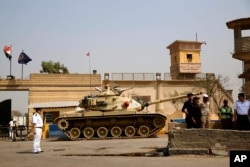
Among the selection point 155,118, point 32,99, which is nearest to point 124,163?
point 155,118

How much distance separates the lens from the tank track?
20.9m

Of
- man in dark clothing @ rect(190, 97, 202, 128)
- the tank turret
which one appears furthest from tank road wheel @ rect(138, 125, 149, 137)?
man in dark clothing @ rect(190, 97, 202, 128)

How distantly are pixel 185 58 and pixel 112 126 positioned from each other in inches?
1022

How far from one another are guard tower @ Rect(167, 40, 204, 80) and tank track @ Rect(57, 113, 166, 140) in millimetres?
22529

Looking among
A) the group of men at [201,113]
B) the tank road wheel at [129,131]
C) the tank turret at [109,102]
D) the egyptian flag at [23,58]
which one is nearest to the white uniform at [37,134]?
the group of men at [201,113]

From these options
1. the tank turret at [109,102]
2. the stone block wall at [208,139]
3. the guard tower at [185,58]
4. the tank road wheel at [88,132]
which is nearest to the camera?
the stone block wall at [208,139]

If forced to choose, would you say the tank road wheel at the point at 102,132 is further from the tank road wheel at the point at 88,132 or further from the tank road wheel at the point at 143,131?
the tank road wheel at the point at 143,131

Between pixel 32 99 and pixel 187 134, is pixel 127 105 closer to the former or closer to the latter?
pixel 187 134

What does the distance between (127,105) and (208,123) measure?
372 inches

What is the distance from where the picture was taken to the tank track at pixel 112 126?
2088 cm

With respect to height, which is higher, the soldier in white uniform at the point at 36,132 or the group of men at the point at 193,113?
the group of men at the point at 193,113

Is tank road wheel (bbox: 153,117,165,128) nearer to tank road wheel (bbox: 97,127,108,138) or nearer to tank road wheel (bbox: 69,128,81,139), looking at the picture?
tank road wheel (bbox: 97,127,108,138)

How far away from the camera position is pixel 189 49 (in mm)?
45812

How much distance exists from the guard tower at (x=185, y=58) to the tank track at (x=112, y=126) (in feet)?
73.9
